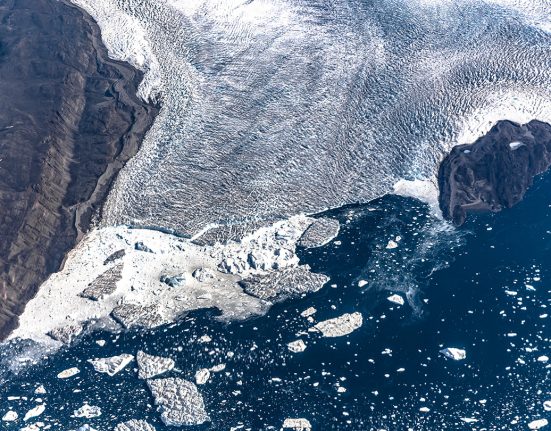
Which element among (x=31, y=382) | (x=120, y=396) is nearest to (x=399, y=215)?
(x=120, y=396)

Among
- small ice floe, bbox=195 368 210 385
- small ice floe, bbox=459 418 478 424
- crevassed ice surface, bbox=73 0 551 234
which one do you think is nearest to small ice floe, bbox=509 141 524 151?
crevassed ice surface, bbox=73 0 551 234

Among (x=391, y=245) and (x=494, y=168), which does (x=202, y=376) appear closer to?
(x=391, y=245)

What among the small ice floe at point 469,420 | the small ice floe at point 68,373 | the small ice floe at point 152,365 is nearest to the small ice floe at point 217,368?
the small ice floe at point 152,365

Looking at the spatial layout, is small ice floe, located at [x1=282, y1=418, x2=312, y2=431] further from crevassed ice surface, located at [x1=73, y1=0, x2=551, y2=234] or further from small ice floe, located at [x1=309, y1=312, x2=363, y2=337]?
crevassed ice surface, located at [x1=73, y1=0, x2=551, y2=234]

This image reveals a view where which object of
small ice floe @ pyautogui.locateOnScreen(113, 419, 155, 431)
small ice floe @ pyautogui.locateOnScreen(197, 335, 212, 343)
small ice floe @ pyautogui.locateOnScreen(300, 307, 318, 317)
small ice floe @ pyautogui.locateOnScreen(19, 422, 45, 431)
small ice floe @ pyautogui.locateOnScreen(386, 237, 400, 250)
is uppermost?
small ice floe @ pyautogui.locateOnScreen(386, 237, 400, 250)

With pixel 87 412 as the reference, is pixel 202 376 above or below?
above

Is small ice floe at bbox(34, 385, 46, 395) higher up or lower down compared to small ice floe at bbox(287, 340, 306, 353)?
lower down

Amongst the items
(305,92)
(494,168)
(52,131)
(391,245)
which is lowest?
(391,245)

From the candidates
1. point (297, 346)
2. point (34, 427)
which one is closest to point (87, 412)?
point (34, 427)
